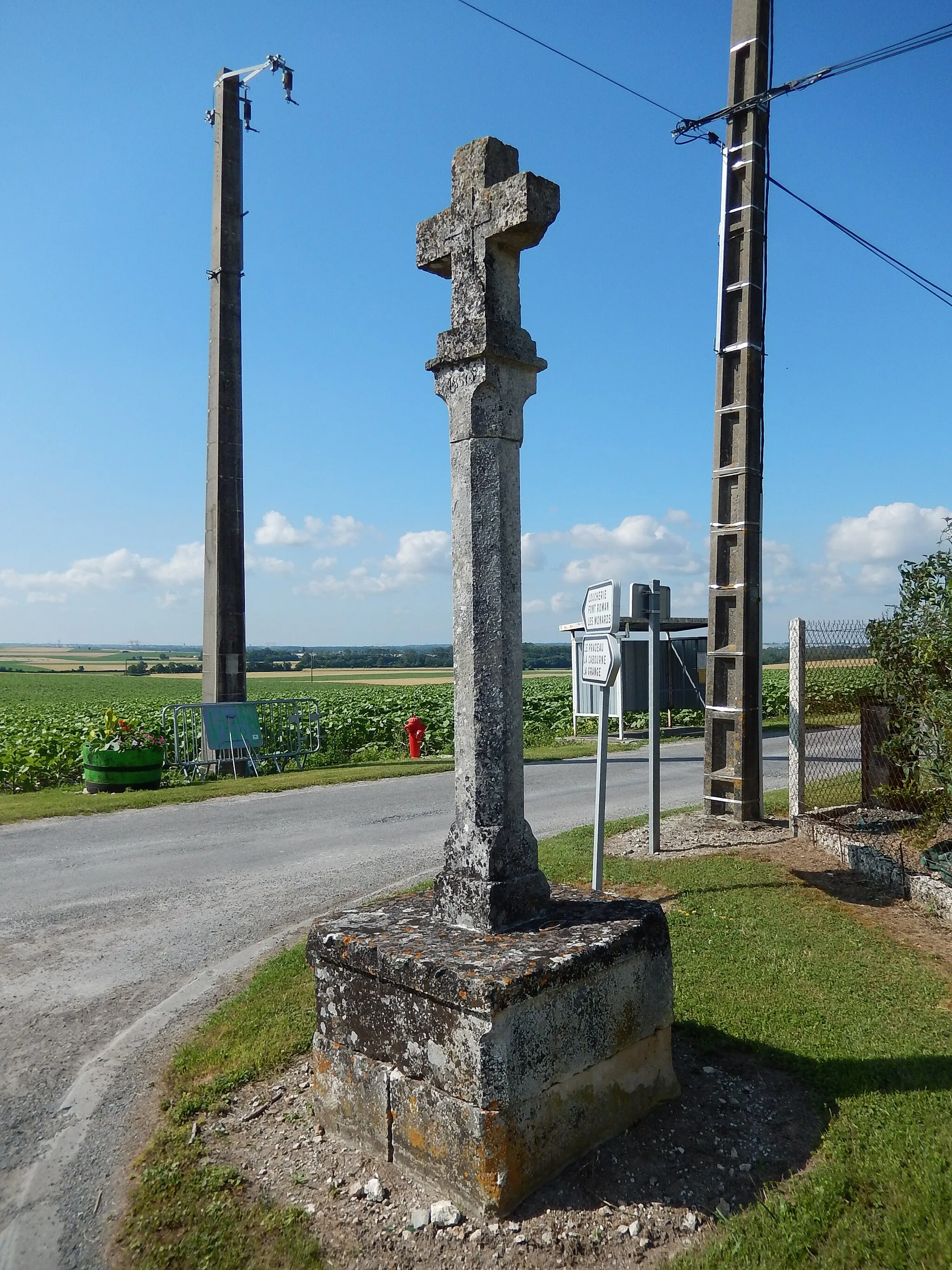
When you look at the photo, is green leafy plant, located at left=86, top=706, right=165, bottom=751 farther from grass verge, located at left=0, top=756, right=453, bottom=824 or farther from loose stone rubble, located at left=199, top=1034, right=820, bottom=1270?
loose stone rubble, located at left=199, top=1034, right=820, bottom=1270

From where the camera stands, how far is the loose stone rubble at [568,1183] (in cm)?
281

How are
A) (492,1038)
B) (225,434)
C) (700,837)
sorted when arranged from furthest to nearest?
(225,434), (700,837), (492,1038)

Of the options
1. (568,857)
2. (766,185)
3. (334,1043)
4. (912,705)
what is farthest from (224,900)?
(766,185)

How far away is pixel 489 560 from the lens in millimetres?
3553

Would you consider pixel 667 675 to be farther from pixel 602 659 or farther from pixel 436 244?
pixel 436 244

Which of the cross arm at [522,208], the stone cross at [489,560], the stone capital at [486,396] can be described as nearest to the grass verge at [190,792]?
the stone cross at [489,560]

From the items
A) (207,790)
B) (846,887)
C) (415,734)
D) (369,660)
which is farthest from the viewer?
(369,660)

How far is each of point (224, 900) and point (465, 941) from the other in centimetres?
426

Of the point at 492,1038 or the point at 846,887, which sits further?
the point at 846,887

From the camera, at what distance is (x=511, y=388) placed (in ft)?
11.9

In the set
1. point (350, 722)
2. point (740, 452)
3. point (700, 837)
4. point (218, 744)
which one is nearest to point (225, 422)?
point (218, 744)

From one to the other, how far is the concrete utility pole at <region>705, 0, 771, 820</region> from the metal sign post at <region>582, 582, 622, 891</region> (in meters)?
3.21

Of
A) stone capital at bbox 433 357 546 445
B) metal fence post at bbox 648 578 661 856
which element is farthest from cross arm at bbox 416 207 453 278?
metal fence post at bbox 648 578 661 856

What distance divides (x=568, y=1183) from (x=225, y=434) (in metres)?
13.2
